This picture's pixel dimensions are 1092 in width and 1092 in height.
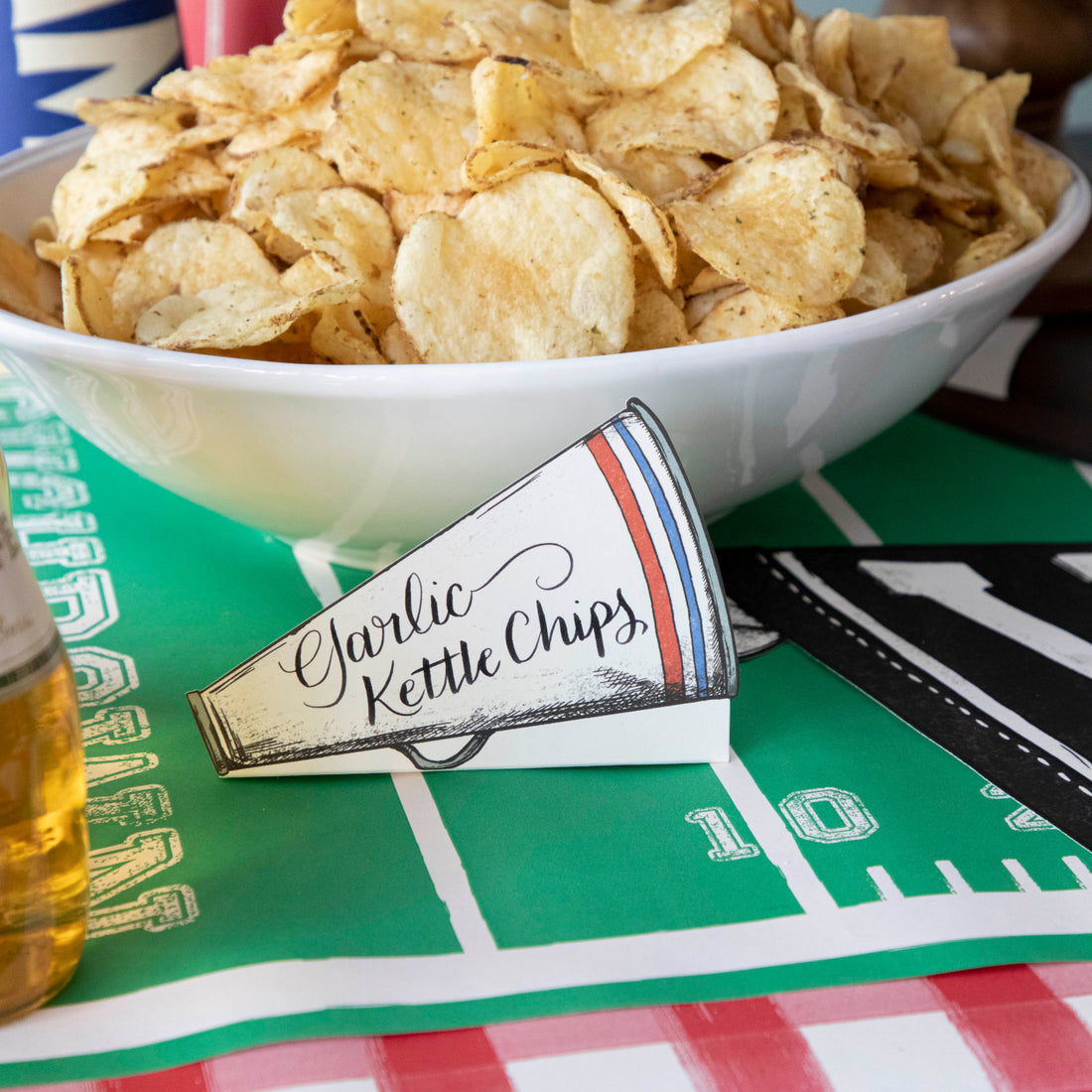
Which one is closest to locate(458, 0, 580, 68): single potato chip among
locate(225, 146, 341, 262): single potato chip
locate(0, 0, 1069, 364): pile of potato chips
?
locate(0, 0, 1069, 364): pile of potato chips

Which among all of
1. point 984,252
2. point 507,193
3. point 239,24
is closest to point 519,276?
point 507,193

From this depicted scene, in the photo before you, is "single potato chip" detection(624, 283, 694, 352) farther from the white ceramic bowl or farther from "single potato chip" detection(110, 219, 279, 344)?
"single potato chip" detection(110, 219, 279, 344)

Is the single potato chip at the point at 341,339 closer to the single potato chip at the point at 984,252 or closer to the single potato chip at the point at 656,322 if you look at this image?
the single potato chip at the point at 656,322

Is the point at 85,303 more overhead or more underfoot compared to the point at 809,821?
more overhead

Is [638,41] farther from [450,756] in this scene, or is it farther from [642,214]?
[450,756]

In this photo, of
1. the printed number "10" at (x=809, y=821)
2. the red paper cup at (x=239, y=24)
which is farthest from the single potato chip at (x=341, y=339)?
the red paper cup at (x=239, y=24)

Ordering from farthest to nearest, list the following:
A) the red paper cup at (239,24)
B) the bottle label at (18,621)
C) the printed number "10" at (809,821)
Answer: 1. the red paper cup at (239,24)
2. the printed number "10" at (809,821)
3. the bottle label at (18,621)
